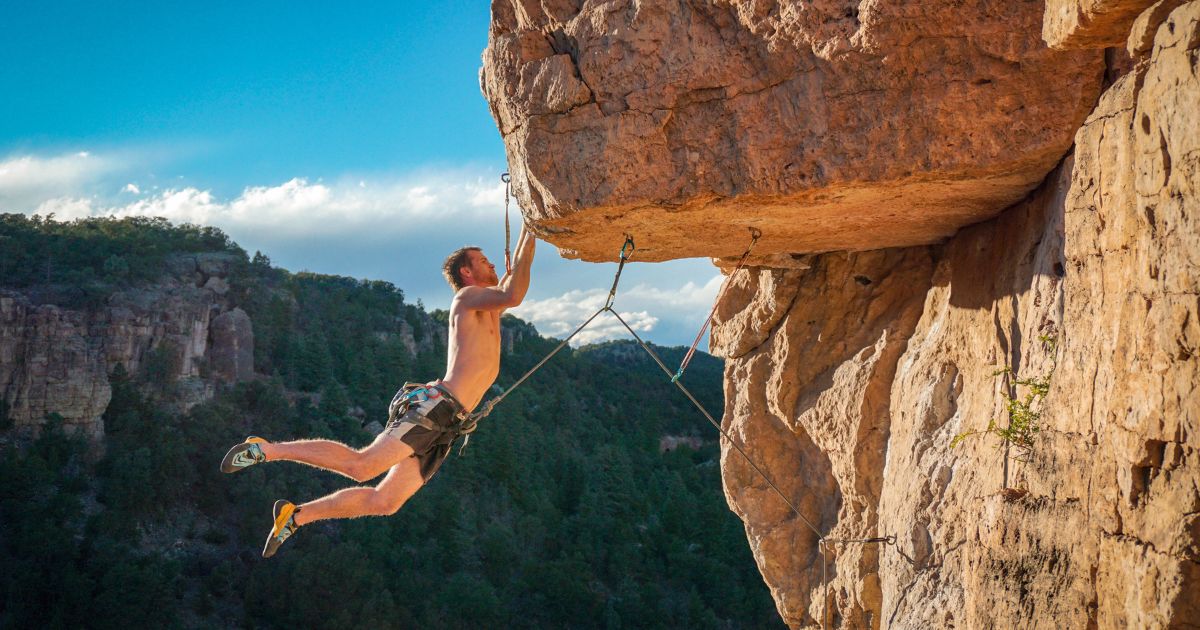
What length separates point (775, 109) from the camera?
3822 mm

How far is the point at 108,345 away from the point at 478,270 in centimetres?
3092

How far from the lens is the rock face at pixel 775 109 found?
11.6 feet

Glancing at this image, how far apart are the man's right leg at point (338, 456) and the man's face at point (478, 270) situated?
1.01 meters

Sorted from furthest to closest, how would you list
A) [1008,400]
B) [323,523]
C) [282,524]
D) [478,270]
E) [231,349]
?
[231,349], [323,523], [478,270], [282,524], [1008,400]

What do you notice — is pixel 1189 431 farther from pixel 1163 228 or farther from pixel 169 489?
pixel 169 489

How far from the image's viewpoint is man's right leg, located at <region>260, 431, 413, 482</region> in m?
4.29

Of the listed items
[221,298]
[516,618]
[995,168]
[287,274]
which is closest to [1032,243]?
[995,168]

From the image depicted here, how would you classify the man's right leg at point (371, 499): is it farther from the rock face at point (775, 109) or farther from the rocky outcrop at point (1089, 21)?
the rocky outcrop at point (1089, 21)

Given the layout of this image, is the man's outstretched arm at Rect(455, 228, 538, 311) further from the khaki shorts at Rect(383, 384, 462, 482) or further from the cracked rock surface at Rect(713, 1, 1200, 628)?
the cracked rock surface at Rect(713, 1, 1200, 628)

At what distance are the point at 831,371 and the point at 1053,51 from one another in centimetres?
252

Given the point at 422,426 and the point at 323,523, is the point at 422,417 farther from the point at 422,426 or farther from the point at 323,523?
the point at 323,523

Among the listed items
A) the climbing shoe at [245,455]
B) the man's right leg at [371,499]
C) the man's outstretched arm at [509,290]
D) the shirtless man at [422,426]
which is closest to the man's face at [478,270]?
the shirtless man at [422,426]

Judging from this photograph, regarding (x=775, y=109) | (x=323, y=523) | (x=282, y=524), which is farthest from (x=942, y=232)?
(x=323, y=523)

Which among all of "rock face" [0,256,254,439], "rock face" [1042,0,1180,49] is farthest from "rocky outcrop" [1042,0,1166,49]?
"rock face" [0,256,254,439]
